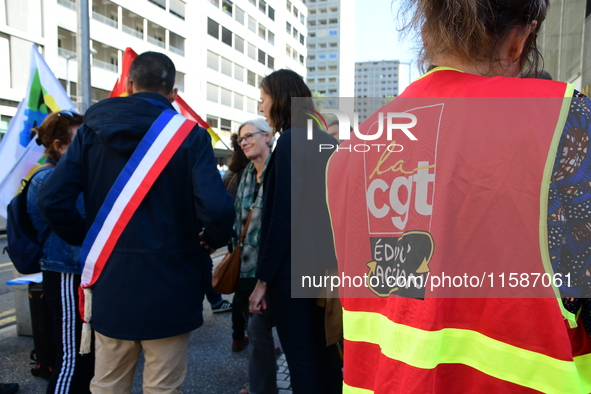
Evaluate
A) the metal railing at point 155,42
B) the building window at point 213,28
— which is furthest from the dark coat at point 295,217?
the building window at point 213,28

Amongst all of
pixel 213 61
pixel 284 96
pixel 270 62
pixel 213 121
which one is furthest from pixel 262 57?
pixel 284 96

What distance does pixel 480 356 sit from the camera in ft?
2.93

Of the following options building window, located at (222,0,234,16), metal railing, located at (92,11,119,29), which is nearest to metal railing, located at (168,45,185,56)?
metal railing, located at (92,11,119,29)

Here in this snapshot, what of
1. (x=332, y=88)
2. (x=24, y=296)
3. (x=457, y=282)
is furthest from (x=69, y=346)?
(x=332, y=88)

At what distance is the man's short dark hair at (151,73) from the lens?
2.43 metres

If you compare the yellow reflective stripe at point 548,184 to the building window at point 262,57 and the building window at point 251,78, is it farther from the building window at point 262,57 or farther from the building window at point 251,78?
the building window at point 262,57

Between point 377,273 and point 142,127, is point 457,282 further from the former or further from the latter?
point 142,127

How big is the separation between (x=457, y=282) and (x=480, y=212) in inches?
5.8

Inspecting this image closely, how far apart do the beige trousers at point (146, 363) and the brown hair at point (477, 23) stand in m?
1.80

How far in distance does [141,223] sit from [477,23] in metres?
1.68

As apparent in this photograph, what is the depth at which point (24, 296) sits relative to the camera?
14.0ft

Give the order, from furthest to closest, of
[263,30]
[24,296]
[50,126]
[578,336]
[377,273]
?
[263,30]
[24,296]
[50,126]
[377,273]
[578,336]

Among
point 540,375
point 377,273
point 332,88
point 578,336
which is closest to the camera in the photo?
point 540,375

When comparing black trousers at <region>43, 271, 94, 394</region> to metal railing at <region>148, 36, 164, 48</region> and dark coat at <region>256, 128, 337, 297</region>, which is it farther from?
metal railing at <region>148, 36, 164, 48</region>
